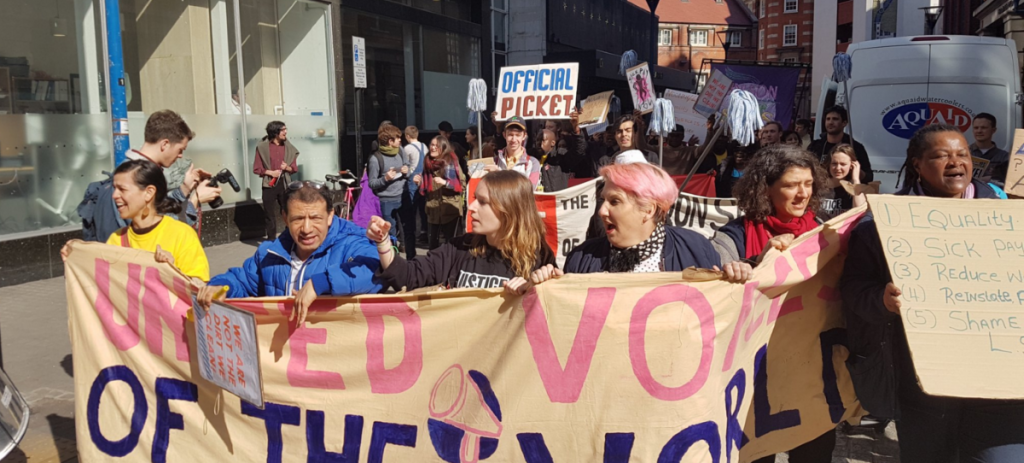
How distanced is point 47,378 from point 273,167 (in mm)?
5785

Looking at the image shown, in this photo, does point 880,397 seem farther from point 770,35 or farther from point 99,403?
point 770,35

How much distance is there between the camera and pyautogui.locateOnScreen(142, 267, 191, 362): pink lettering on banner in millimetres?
3457

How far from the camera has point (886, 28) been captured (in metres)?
37.8

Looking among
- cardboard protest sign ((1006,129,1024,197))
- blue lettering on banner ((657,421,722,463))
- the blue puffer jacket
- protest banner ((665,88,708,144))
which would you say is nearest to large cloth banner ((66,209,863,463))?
blue lettering on banner ((657,421,722,463))

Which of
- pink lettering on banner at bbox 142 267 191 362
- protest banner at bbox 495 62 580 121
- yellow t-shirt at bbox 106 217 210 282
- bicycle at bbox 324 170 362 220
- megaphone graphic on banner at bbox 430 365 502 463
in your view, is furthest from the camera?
bicycle at bbox 324 170 362 220

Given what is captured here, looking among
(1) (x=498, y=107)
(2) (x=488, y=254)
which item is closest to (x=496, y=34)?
(1) (x=498, y=107)

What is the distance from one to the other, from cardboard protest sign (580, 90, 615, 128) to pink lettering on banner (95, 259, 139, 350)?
6985 mm

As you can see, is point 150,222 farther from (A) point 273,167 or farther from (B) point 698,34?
(B) point 698,34

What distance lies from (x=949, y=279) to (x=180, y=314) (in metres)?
3.01

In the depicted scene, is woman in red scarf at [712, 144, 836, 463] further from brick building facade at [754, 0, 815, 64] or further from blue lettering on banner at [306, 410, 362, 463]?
brick building facade at [754, 0, 815, 64]

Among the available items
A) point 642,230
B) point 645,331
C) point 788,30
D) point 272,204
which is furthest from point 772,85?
point 788,30

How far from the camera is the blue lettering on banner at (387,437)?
3.13 m

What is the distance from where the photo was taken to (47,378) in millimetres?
5602

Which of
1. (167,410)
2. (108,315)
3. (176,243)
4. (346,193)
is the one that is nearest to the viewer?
(167,410)
